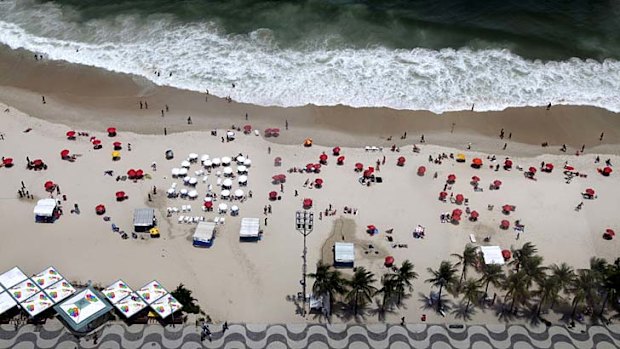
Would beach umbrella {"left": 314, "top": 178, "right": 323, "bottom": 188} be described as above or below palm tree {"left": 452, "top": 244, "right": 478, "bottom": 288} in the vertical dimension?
above

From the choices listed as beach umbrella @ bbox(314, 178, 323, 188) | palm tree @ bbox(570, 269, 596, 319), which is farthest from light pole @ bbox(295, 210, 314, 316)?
palm tree @ bbox(570, 269, 596, 319)

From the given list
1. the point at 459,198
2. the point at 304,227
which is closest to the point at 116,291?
the point at 304,227

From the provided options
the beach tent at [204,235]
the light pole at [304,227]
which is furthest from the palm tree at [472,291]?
the beach tent at [204,235]

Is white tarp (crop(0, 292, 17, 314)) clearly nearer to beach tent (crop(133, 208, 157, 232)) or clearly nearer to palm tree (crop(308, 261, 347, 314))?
beach tent (crop(133, 208, 157, 232))

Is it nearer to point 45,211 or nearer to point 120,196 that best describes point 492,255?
point 120,196

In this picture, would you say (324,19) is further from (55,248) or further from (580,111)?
(55,248)

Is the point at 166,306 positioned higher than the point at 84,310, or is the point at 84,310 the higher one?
the point at 166,306

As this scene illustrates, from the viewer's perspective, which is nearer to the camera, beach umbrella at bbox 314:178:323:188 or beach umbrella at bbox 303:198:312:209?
beach umbrella at bbox 303:198:312:209

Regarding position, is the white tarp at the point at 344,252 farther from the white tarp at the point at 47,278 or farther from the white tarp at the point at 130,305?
the white tarp at the point at 47,278
